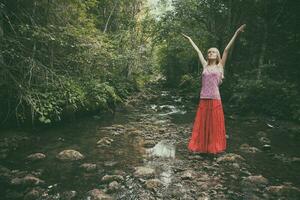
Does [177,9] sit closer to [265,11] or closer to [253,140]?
[265,11]

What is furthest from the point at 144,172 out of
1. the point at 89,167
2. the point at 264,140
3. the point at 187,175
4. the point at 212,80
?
the point at 264,140

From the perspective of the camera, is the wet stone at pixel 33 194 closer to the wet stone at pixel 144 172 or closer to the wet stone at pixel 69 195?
the wet stone at pixel 69 195

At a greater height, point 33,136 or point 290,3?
point 290,3

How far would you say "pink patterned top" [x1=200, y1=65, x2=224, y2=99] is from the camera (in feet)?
25.5

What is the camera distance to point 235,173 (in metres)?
7.26

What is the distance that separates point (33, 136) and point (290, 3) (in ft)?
41.1

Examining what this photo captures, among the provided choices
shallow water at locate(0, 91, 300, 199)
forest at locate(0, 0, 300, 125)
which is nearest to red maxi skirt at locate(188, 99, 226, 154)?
shallow water at locate(0, 91, 300, 199)

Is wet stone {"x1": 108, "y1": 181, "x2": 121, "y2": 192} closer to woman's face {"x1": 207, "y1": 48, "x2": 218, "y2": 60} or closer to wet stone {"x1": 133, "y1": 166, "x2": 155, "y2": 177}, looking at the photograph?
wet stone {"x1": 133, "y1": 166, "x2": 155, "y2": 177}

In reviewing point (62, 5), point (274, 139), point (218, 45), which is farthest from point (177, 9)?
point (274, 139)

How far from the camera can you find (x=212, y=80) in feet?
25.5

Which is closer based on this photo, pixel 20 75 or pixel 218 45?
pixel 20 75

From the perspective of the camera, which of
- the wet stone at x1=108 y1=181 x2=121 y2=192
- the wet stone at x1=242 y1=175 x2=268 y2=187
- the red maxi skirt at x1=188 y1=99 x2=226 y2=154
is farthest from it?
the red maxi skirt at x1=188 y1=99 x2=226 y2=154

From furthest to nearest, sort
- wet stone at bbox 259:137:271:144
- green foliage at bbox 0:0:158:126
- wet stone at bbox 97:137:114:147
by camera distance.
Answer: wet stone at bbox 259:137:271:144 → wet stone at bbox 97:137:114:147 → green foliage at bbox 0:0:158:126

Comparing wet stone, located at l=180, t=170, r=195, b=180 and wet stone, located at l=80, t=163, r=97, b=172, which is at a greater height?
wet stone, located at l=80, t=163, r=97, b=172
